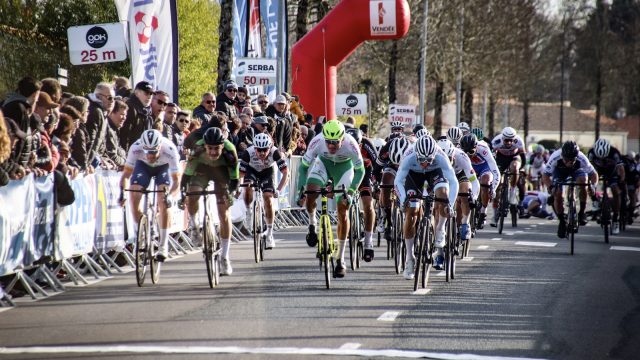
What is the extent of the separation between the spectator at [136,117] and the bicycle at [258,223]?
1747mm

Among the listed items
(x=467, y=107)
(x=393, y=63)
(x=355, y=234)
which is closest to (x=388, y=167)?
(x=355, y=234)

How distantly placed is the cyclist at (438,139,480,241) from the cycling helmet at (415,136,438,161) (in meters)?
1.81

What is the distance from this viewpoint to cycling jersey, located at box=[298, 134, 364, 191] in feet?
45.5

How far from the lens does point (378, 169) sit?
1762 cm

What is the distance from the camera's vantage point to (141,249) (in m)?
12.9

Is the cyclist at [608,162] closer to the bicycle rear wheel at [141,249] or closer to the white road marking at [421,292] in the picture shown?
the white road marking at [421,292]

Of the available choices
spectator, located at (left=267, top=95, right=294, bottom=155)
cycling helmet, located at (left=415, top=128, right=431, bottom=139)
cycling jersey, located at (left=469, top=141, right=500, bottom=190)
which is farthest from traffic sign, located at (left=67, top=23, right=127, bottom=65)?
cycling jersey, located at (left=469, top=141, right=500, bottom=190)

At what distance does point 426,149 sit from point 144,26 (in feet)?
25.9

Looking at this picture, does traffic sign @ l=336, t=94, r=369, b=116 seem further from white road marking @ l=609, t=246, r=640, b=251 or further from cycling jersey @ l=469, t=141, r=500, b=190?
cycling jersey @ l=469, t=141, r=500, b=190

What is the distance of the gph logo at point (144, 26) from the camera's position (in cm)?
1923

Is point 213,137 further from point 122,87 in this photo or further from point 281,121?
point 281,121

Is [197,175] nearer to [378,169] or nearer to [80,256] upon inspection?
[80,256]

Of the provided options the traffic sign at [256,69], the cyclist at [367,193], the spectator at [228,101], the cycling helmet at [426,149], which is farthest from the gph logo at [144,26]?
the cycling helmet at [426,149]

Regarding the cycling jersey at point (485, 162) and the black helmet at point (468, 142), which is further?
Result: the black helmet at point (468, 142)
